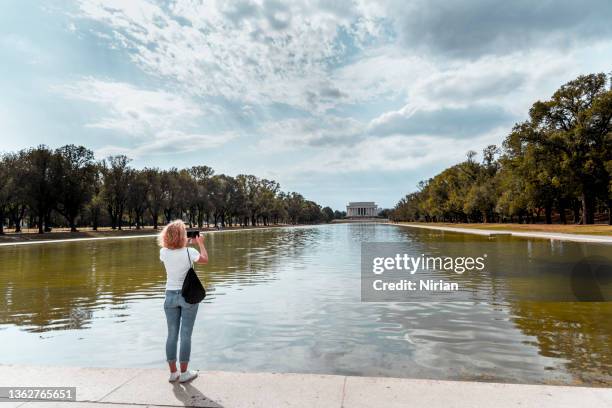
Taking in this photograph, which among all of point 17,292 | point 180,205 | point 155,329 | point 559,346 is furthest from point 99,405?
point 180,205

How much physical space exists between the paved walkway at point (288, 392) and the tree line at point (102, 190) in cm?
6574

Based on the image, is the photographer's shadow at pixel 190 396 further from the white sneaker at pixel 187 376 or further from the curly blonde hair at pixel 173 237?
the curly blonde hair at pixel 173 237

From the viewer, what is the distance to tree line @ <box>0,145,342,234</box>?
65.6 metres

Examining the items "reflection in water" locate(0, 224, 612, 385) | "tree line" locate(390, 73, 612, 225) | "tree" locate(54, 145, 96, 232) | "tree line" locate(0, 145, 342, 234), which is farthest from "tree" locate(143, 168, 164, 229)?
"reflection in water" locate(0, 224, 612, 385)

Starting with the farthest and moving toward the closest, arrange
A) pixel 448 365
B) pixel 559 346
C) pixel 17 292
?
pixel 17 292, pixel 559 346, pixel 448 365

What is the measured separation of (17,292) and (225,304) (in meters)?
8.08

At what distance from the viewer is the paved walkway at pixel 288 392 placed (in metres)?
4.81

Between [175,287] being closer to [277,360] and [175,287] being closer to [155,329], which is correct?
[277,360]

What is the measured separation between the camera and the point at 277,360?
7.49m

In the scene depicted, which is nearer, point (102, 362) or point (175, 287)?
point (175, 287)

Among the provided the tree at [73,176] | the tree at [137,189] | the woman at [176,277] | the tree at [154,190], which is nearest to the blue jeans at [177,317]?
the woman at [176,277]

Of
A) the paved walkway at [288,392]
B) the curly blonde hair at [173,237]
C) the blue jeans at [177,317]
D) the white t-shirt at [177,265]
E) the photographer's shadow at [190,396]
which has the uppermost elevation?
the curly blonde hair at [173,237]

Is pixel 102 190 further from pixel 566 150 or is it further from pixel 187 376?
pixel 187 376

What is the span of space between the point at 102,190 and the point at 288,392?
88.5 meters
